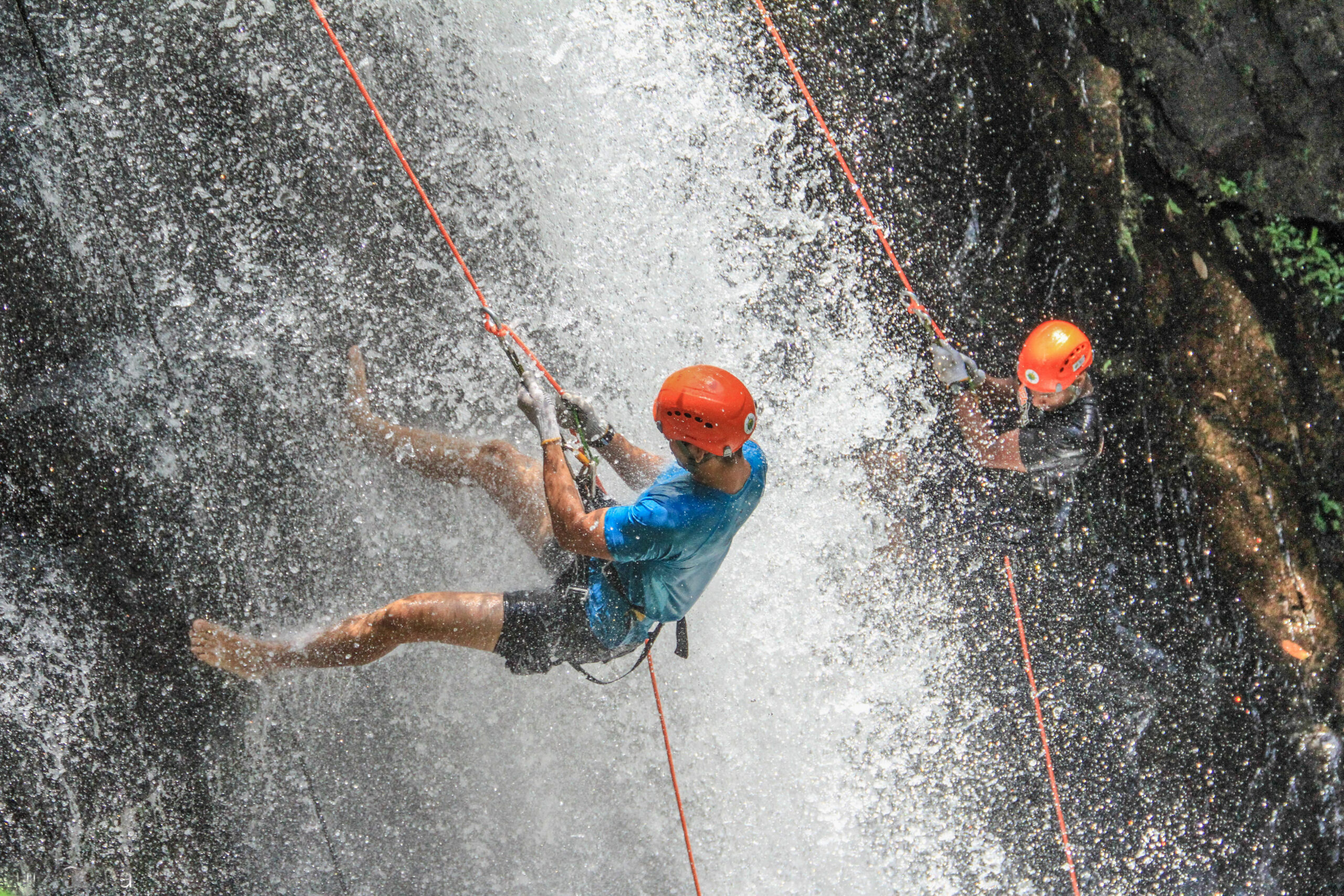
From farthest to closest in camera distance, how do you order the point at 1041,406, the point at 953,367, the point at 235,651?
the point at 953,367 → the point at 1041,406 → the point at 235,651

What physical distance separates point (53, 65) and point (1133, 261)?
4.92 m

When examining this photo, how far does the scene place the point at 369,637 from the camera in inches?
114

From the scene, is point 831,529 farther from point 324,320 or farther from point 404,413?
point 324,320

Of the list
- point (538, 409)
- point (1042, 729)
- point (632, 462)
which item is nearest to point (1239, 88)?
point (1042, 729)

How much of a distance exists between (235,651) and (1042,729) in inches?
146

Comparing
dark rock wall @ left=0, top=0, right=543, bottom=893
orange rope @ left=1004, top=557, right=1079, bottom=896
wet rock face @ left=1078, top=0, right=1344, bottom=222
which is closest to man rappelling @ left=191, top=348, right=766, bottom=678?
dark rock wall @ left=0, top=0, right=543, bottom=893

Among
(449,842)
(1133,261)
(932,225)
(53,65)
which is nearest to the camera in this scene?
(53,65)

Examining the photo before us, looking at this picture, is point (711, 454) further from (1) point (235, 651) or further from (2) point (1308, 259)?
(2) point (1308, 259)

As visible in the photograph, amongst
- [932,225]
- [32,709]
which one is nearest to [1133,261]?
[932,225]

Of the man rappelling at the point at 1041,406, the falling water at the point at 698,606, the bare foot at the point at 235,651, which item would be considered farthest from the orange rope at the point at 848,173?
the bare foot at the point at 235,651

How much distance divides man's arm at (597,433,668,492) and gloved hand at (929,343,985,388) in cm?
148

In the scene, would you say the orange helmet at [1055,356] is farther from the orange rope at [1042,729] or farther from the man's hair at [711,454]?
the man's hair at [711,454]

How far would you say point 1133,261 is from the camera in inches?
185

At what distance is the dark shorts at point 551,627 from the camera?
2775mm
